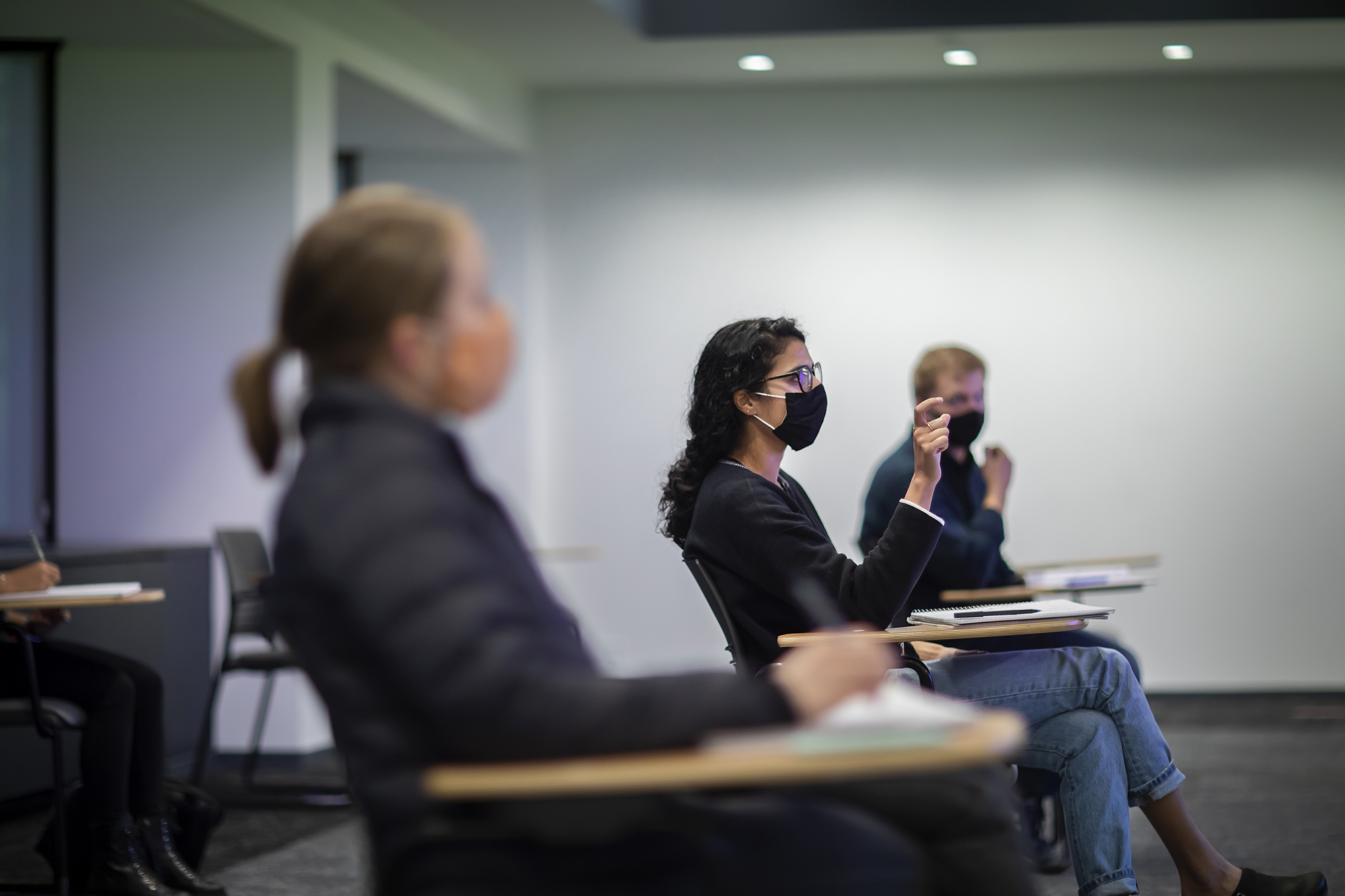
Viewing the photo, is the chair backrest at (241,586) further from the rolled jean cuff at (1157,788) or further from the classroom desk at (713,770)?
the classroom desk at (713,770)

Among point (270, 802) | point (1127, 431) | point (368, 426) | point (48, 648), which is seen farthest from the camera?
point (1127, 431)

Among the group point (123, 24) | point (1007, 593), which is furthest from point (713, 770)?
point (123, 24)

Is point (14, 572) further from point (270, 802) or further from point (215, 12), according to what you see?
point (215, 12)

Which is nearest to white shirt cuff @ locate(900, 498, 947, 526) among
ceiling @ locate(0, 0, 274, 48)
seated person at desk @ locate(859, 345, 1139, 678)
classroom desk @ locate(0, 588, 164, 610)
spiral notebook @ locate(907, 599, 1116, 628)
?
spiral notebook @ locate(907, 599, 1116, 628)

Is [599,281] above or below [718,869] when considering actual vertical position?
above

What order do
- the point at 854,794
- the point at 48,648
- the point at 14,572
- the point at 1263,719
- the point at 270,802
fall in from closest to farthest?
the point at 854,794 → the point at 14,572 → the point at 48,648 → the point at 270,802 → the point at 1263,719

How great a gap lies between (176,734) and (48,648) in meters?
1.69

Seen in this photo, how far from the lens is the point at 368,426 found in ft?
4.33

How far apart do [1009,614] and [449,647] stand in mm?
1554

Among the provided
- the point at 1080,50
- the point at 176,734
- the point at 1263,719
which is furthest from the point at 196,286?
the point at 1263,719

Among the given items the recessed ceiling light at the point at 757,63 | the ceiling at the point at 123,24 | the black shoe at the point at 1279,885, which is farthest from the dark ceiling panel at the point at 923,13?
the black shoe at the point at 1279,885

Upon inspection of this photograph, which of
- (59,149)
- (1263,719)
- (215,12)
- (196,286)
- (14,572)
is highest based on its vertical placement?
(215,12)

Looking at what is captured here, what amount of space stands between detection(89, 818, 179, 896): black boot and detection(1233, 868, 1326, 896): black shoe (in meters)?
2.44

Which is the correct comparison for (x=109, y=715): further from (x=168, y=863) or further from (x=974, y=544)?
(x=974, y=544)
